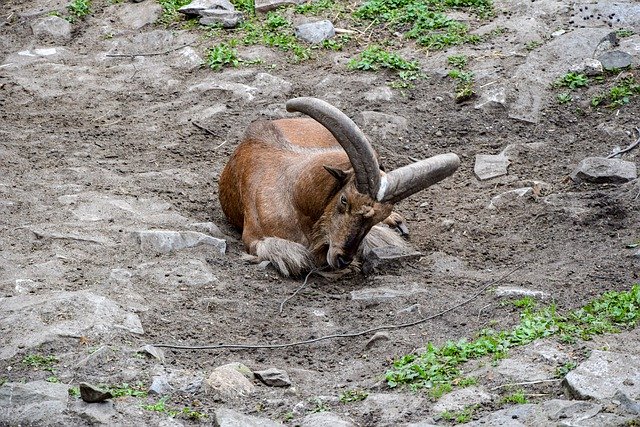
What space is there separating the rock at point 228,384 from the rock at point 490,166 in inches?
159

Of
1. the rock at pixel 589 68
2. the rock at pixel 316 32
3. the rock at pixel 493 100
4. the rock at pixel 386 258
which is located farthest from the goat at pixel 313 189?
the rock at pixel 589 68

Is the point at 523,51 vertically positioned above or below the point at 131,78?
above

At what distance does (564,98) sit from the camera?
10.0 metres

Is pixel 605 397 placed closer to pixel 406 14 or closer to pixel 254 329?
pixel 254 329

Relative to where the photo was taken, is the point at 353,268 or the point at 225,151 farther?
the point at 225,151

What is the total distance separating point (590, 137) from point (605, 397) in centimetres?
498

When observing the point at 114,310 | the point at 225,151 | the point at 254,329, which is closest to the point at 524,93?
the point at 225,151

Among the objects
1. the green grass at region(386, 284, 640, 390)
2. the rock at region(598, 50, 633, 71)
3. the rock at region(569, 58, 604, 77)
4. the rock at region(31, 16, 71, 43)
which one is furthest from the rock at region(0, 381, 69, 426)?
the rock at region(31, 16, 71, 43)

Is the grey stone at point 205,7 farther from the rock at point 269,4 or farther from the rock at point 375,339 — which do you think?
the rock at point 375,339

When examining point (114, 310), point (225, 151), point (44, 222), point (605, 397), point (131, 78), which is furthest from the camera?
point (131, 78)

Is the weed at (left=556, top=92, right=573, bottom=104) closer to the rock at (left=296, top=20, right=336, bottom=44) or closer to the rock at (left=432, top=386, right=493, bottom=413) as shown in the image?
the rock at (left=296, top=20, right=336, bottom=44)

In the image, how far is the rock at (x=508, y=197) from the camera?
8.69 metres

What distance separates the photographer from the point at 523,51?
1078cm

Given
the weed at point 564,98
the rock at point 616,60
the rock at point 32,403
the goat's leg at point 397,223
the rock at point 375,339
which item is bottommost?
the goat's leg at point 397,223
